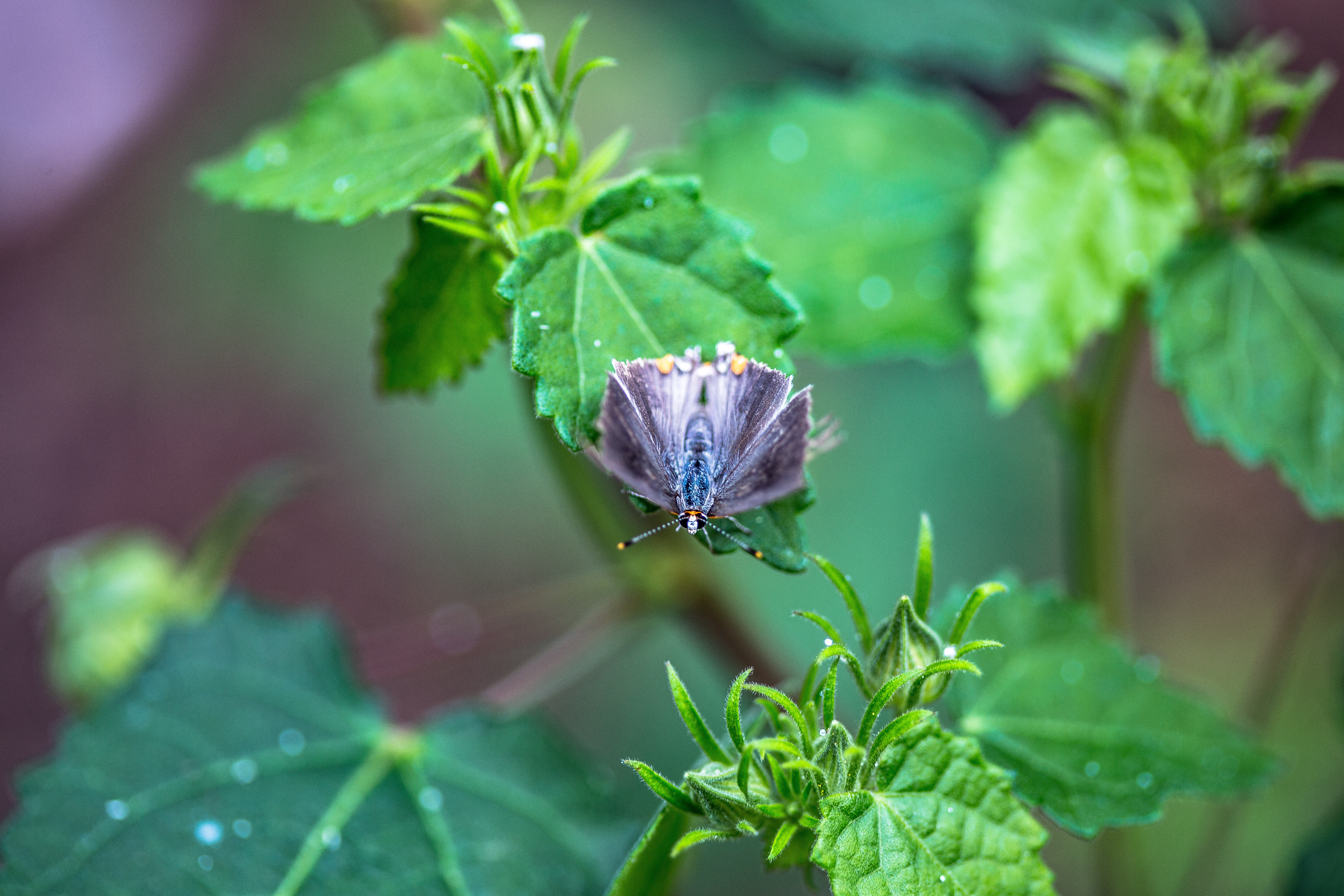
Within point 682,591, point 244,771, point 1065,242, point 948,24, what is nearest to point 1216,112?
point 1065,242

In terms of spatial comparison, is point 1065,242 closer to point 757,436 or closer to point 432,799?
point 757,436

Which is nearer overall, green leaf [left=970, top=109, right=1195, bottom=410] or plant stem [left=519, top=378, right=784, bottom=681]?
green leaf [left=970, top=109, right=1195, bottom=410]

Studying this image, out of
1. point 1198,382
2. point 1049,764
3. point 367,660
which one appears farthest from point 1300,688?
point 367,660

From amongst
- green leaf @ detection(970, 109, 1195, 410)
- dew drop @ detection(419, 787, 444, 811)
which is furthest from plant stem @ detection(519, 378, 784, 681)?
green leaf @ detection(970, 109, 1195, 410)

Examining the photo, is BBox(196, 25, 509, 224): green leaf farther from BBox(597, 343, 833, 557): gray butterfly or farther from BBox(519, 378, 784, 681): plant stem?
BBox(519, 378, 784, 681): plant stem

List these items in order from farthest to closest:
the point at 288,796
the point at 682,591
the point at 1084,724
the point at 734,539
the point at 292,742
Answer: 1. the point at 682,591
2. the point at 292,742
3. the point at 288,796
4. the point at 1084,724
5. the point at 734,539

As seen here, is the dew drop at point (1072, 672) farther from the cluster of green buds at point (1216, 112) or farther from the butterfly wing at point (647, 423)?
the cluster of green buds at point (1216, 112)
